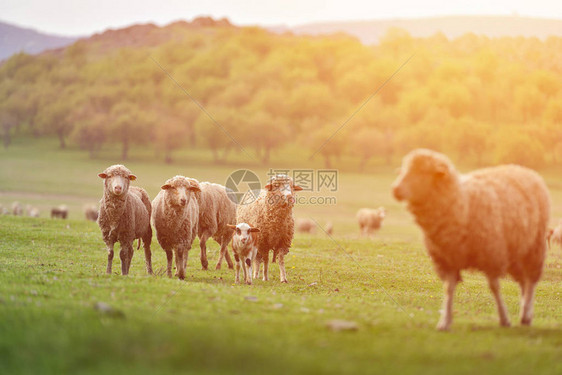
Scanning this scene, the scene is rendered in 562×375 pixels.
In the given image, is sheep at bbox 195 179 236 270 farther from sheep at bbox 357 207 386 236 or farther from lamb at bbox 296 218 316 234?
lamb at bbox 296 218 316 234

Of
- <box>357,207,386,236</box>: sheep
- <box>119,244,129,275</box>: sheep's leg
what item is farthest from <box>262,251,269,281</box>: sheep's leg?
<box>357,207,386,236</box>: sheep

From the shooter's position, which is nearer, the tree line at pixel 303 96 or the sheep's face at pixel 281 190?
the sheep's face at pixel 281 190

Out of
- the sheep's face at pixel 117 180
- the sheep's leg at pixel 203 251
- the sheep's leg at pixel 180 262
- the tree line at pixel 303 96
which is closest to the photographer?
the sheep's face at pixel 117 180

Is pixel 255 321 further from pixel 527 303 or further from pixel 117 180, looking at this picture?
pixel 117 180

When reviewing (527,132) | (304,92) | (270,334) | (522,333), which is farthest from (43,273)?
(304,92)

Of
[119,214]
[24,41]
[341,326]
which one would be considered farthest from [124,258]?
[24,41]

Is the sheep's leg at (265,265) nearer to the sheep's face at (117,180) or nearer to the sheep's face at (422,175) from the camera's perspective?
the sheep's face at (117,180)

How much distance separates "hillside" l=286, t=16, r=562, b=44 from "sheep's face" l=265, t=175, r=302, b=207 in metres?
73.0

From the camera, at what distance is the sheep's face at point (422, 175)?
9.84m

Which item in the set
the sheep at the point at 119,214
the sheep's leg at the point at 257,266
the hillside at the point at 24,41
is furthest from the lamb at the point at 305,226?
the hillside at the point at 24,41

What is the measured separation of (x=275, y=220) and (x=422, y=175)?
7226 millimetres

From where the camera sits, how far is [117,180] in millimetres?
14602

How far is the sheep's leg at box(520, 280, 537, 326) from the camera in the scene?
10.8 m

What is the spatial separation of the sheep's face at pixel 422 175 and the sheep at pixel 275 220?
259 inches
